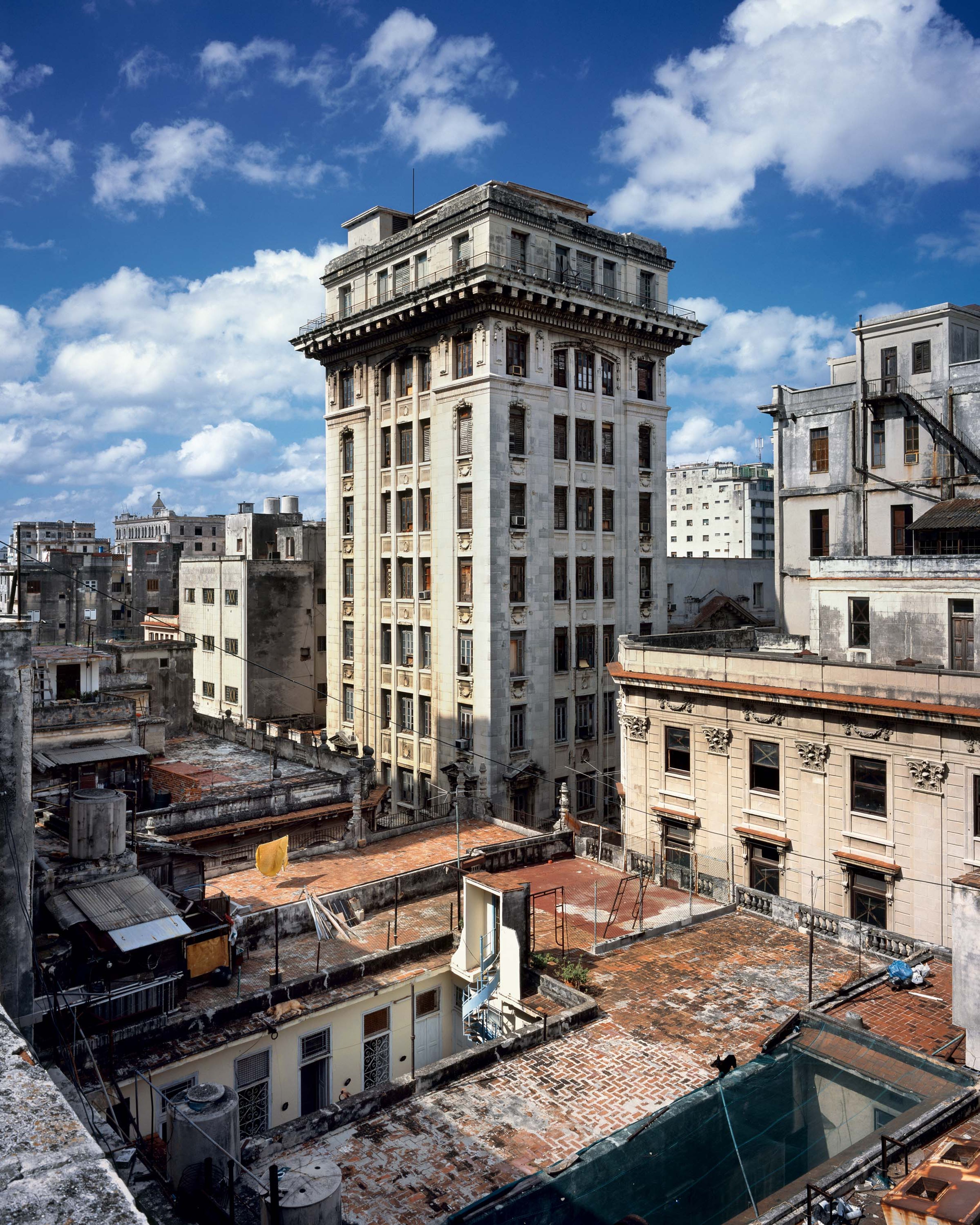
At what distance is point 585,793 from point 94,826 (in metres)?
32.6

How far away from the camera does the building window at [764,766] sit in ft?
110

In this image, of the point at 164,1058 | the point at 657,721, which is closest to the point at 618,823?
the point at 657,721

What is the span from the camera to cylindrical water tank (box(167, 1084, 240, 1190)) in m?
15.2

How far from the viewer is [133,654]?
55812 millimetres

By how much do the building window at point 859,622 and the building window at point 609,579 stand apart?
19150 mm

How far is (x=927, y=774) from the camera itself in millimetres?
28984

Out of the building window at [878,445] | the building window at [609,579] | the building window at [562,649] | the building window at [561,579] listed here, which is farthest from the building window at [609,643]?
the building window at [878,445]

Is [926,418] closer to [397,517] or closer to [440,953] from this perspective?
[397,517]

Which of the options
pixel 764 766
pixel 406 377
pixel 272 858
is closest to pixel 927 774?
pixel 764 766

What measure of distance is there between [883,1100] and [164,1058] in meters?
15.2

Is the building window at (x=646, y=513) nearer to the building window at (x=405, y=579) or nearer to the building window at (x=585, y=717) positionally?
the building window at (x=585, y=717)

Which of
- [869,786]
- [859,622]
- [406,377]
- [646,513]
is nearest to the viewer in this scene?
[869,786]

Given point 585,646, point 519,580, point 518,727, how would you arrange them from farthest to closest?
1. point 585,646
2. point 519,580
3. point 518,727

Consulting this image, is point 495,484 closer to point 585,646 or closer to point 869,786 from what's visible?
point 585,646
